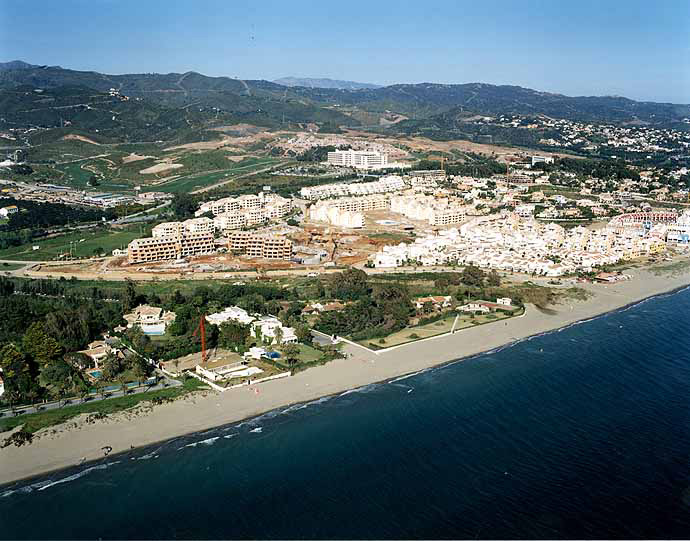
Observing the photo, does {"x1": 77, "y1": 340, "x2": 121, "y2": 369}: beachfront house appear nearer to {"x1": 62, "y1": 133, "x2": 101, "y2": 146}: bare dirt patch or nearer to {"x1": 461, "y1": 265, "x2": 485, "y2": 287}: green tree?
{"x1": 461, "y1": 265, "x2": 485, "y2": 287}: green tree

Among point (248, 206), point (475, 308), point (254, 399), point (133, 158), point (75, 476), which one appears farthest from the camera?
point (133, 158)

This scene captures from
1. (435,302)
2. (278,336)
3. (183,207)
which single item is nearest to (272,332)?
(278,336)

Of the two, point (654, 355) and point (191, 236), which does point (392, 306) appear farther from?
point (191, 236)

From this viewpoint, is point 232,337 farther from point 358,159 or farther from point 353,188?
point 358,159

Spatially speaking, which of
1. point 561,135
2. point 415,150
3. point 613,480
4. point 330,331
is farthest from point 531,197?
point 561,135

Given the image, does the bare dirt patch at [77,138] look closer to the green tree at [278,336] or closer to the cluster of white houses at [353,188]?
the cluster of white houses at [353,188]

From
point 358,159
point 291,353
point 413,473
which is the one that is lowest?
point 413,473

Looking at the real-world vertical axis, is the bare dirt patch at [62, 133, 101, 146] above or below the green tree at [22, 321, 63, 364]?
above

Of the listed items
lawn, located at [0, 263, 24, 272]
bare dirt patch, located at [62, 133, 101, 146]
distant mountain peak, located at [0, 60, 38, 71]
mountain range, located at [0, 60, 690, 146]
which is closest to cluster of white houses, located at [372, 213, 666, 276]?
lawn, located at [0, 263, 24, 272]
